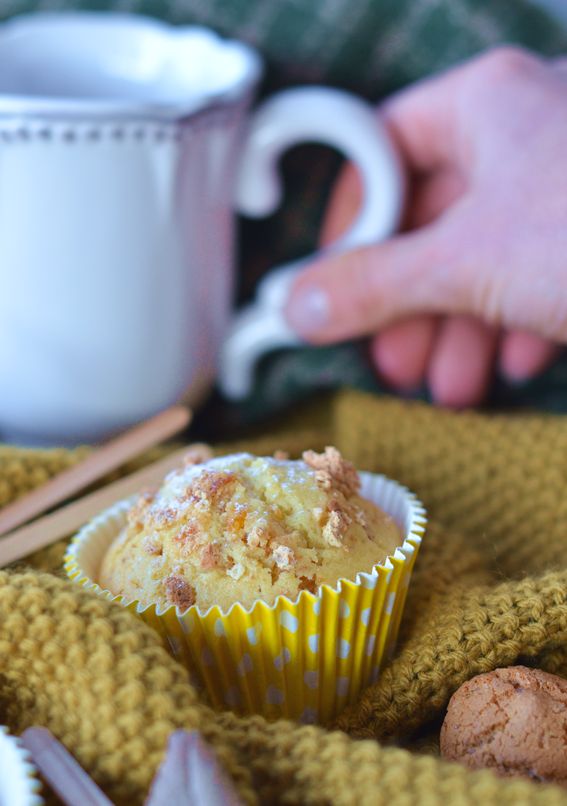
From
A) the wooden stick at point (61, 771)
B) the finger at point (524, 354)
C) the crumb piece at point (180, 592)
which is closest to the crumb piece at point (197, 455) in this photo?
the crumb piece at point (180, 592)

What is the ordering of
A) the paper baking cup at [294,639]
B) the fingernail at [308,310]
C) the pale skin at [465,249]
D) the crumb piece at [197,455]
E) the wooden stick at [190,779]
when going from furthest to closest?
the fingernail at [308,310]
the pale skin at [465,249]
the crumb piece at [197,455]
the paper baking cup at [294,639]
the wooden stick at [190,779]

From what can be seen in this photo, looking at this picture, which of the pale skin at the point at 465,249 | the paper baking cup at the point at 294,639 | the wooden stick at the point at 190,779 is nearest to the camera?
the wooden stick at the point at 190,779

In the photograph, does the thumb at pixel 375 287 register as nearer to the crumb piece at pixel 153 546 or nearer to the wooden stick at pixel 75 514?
the wooden stick at pixel 75 514

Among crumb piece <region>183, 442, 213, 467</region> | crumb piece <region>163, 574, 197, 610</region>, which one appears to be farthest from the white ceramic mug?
crumb piece <region>163, 574, 197, 610</region>

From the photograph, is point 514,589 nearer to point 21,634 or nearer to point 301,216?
point 21,634

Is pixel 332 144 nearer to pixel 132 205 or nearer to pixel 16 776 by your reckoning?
pixel 132 205
